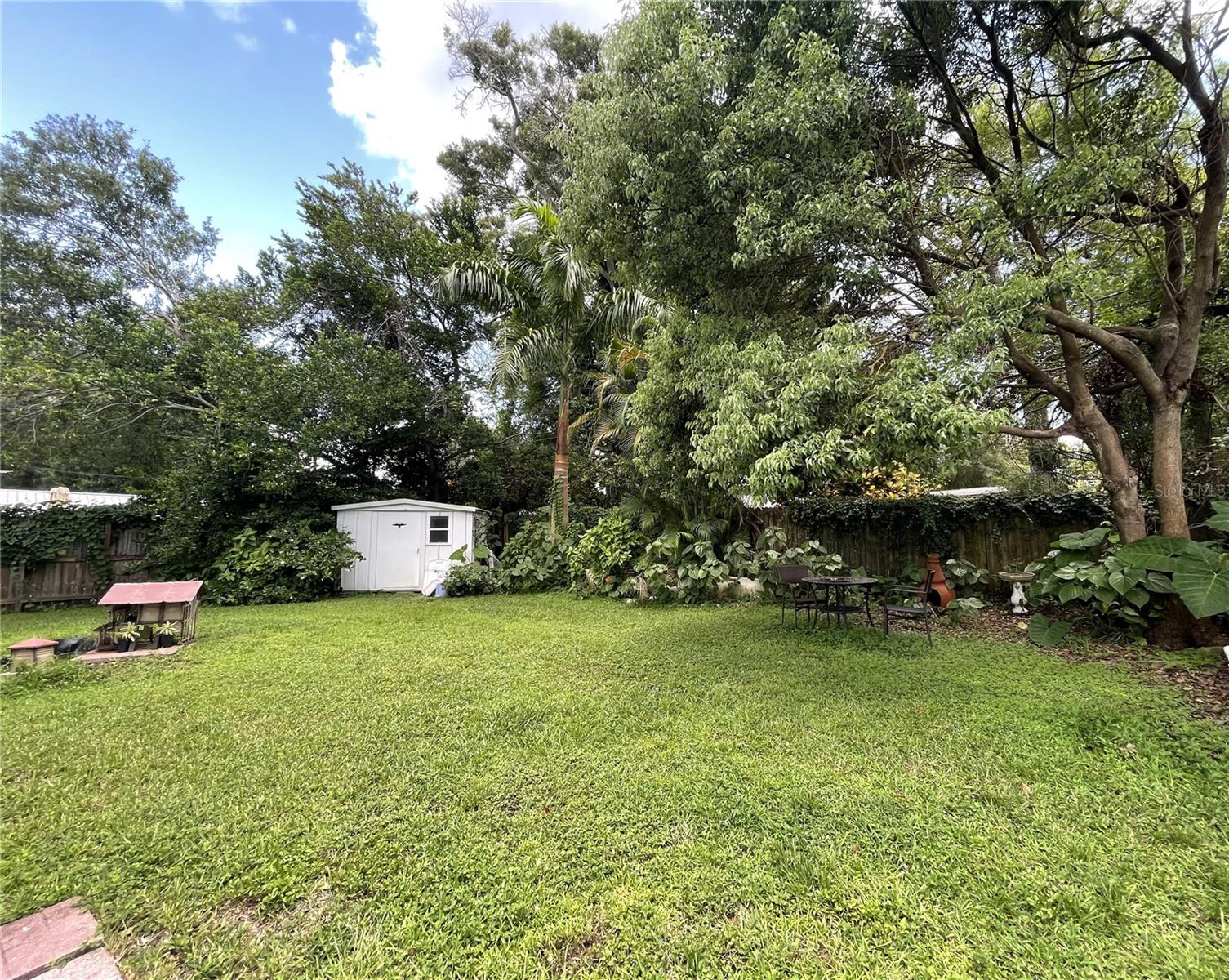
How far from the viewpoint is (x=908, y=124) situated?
13.3ft

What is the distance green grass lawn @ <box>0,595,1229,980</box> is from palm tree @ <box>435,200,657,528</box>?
6.62 meters

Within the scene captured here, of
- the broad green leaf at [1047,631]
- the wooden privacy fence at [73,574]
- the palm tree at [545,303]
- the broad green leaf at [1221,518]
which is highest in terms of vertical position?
the palm tree at [545,303]

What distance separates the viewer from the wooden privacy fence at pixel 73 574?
7.98 metres

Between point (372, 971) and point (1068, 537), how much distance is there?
7058 mm

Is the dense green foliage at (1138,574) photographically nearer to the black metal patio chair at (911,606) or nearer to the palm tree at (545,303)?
the black metal patio chair at (911,606)

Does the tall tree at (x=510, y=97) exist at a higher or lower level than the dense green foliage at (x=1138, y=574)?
higher

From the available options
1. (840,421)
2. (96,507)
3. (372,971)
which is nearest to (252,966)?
(372,971)

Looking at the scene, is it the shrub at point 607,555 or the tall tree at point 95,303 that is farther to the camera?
the shrub at point 607,555

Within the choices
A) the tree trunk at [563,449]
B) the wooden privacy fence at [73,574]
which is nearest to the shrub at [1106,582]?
the tree trunk at [563,449]

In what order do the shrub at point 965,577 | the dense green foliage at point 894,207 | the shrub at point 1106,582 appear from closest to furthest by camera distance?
the dense green foliage at point 894,207 → the shrub at point 1106,582 → the shrub at point 965,577

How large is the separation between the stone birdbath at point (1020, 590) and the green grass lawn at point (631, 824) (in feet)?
7.31

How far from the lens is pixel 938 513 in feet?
23.8

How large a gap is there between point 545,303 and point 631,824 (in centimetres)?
855

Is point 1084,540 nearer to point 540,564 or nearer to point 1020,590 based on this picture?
point 1020,590
